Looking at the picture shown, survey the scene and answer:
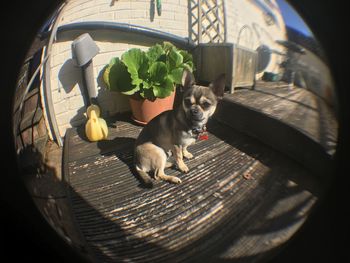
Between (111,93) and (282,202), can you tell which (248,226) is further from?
(111,93)

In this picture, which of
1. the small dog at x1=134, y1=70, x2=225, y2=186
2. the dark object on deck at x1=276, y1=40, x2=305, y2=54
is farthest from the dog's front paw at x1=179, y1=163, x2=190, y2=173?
the dark object on deck at x1=276, y1=40, x2=305, y2=54

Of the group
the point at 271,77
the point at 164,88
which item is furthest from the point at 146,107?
the point at 271,77

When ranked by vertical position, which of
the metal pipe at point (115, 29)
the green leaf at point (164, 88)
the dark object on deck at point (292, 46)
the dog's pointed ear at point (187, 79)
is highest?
the metal pipe at point (115, 29)

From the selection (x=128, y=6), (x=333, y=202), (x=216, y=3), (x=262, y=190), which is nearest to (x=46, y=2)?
(x=128, y=6)

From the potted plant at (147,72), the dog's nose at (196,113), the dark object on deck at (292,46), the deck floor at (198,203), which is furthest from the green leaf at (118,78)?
the dark object on deck at (292,46)

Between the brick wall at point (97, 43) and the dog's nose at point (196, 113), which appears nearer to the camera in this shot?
the brick wall at point (97, 43)

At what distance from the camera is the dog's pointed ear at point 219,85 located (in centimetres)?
54

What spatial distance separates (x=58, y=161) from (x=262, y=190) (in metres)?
0.46

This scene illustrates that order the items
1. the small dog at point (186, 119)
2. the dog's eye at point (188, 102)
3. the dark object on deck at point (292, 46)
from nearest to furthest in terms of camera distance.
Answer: the dark object on deck at point (292, 46), the small dog at point (186, 119), the dog's eye at point (188, 102)

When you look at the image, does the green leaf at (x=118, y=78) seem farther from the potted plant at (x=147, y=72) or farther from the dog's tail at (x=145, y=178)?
the dog's tail at (x=145, y=178)

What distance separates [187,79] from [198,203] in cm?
29

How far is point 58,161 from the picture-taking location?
1.90 ft

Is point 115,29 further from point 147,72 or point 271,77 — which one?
point 271,77

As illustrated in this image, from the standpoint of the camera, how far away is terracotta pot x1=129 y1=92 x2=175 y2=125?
1.96ft
